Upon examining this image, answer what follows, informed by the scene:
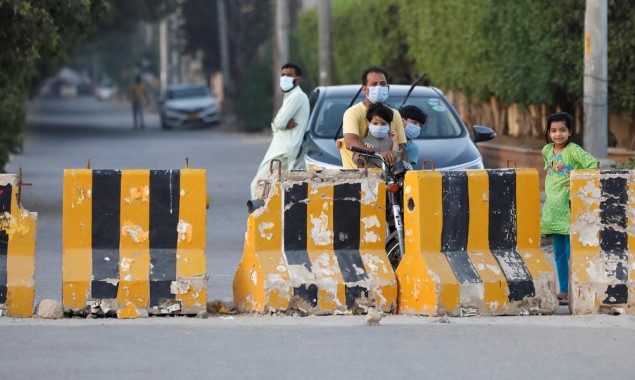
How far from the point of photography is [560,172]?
32.9ft

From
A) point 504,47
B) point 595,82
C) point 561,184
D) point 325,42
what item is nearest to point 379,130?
point 561,184

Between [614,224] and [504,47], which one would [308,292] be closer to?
[614,224]

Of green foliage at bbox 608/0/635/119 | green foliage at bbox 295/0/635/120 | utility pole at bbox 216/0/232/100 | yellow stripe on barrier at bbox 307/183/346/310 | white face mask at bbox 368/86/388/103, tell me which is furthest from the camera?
utility pole at bbox 216/0/232/100

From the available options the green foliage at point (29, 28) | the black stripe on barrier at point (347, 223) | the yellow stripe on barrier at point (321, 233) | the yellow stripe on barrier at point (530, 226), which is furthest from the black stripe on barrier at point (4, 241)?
the green foliage at point (29, 28)

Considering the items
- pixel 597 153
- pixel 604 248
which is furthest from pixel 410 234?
pixel 597 153

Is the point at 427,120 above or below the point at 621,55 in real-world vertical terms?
below

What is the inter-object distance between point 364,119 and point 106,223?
7.77 ft

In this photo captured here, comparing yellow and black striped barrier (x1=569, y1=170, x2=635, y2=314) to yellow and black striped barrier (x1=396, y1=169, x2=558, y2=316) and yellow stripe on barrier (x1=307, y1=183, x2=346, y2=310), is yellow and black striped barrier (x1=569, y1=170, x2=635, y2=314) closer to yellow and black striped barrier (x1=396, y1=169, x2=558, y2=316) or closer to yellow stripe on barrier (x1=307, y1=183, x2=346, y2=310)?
yellow and black striped barrier (x1=396, y1=169, x2=558, y2=316)

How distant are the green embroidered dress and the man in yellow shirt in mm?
1106

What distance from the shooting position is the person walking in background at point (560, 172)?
10008 mm

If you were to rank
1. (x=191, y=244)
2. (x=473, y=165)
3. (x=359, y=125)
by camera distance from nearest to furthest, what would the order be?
(x=191, y=244) < (x=359, y=125) < (x=473, y=165)

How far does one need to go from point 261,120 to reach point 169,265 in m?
37.4

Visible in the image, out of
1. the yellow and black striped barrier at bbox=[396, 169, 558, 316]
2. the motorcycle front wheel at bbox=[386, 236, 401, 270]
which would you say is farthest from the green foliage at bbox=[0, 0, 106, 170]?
the yellow and black striped barrier at bbox=[396, 169, 558, 316]

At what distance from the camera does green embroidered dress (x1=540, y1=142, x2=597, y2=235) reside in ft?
32.8
